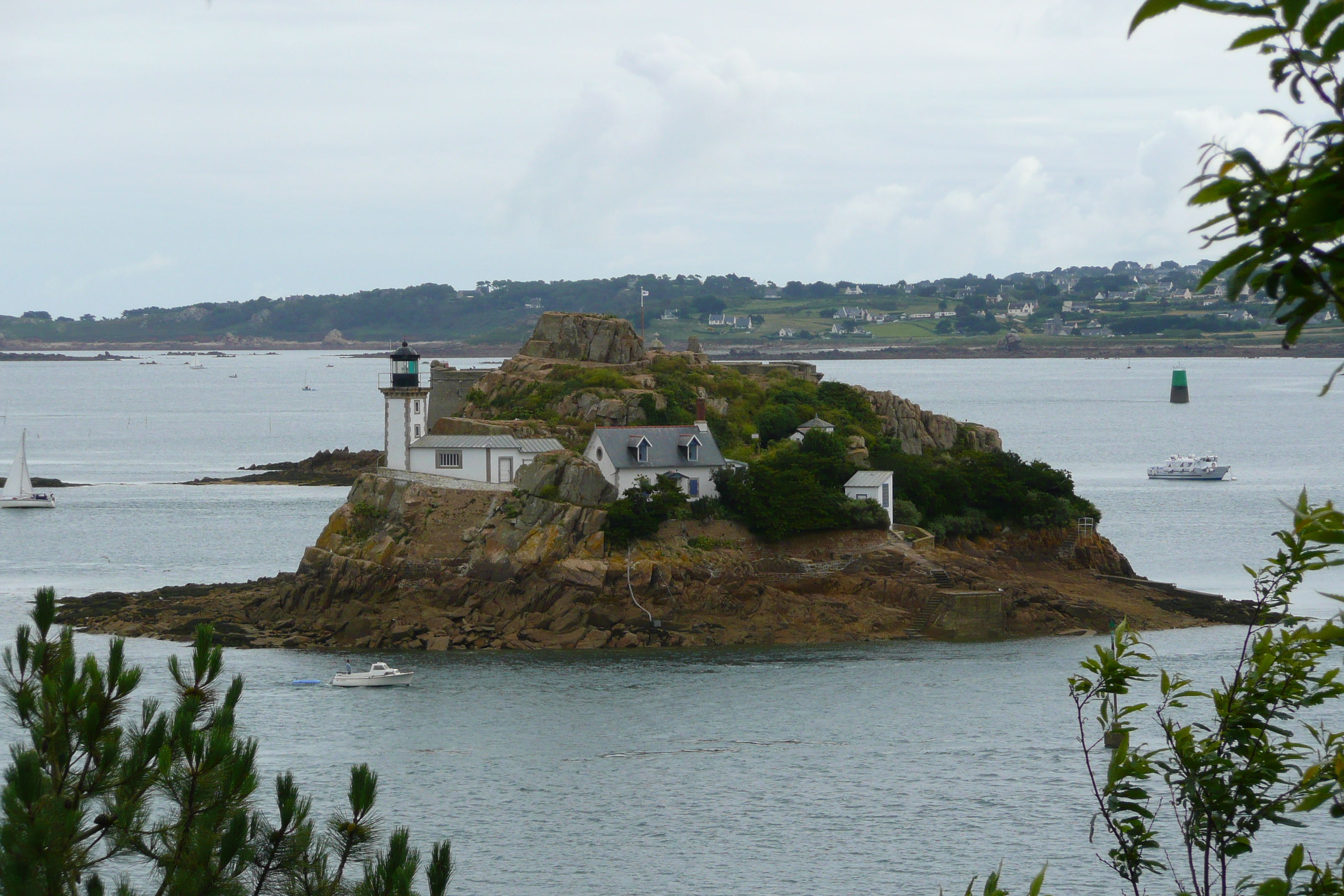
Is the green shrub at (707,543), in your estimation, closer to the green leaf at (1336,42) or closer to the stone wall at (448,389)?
the stone wall at (448,389)

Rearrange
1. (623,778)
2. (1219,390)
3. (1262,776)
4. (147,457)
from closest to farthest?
1. (1262,776)
2. (623,778)
3. (147,457)
4. (1219,390)

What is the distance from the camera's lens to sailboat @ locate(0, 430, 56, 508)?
69875mm

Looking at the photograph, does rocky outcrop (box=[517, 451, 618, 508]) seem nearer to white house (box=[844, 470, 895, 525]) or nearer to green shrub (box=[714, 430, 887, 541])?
green shrub (box=[714, 430, 887, 541])

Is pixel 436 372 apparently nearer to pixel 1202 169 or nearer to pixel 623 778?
pixel 623 778

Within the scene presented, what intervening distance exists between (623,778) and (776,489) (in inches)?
643

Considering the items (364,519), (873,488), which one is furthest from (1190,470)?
(364,519)

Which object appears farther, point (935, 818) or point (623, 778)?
point (623, 778)

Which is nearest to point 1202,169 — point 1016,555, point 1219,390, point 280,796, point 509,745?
point 280,796

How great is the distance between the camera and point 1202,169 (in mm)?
3203

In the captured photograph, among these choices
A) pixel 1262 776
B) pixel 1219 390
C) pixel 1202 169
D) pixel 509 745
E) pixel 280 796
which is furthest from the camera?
pixel 1219 390

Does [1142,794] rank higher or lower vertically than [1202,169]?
lower

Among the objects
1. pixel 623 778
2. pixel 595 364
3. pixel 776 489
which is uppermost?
pixel 595 364

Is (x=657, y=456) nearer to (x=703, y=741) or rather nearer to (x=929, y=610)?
(x=929, y=610)

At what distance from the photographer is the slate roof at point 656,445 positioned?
4278 centimetres
